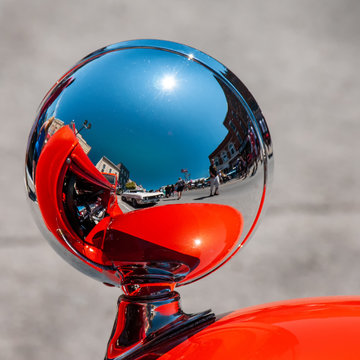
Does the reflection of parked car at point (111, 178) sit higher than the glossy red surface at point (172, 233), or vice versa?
the reflection of parked car at point (111, 178)

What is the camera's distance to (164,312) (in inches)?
26.7

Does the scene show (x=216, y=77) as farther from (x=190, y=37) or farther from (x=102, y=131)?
(x=190, y=37)

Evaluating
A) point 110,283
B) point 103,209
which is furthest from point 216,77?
point 110,283

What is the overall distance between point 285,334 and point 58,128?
0.37m

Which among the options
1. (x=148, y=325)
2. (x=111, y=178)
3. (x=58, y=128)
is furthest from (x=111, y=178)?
(x=148, y=325)

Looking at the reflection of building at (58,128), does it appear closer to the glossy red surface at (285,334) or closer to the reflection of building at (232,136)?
the reflection of building at (232,136)

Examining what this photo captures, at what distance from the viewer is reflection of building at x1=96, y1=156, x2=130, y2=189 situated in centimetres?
58

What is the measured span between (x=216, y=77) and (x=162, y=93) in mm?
92

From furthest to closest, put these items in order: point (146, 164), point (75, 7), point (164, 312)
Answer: point (75, 7) → point (164, 312) → point (146, 164)

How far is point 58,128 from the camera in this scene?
2.06ft

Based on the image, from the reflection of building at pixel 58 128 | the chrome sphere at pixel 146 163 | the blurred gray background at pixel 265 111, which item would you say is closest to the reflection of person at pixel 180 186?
the chrome sphere at pixel 146 163

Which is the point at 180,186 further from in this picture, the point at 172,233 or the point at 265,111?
the point at 265,111

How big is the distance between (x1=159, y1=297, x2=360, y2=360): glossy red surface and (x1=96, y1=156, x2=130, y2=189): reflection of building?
0.68ft

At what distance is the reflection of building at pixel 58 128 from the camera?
59 cm
